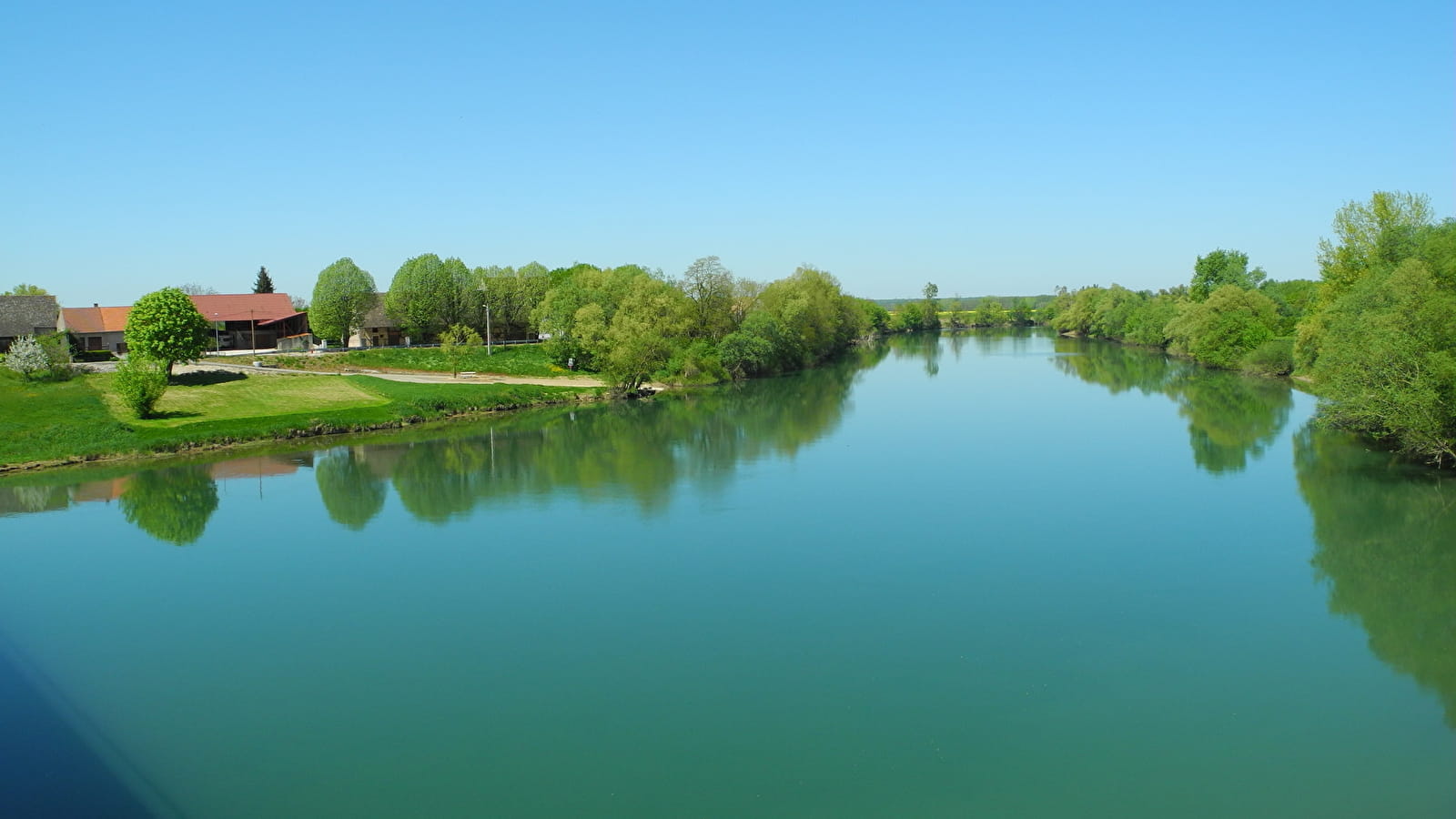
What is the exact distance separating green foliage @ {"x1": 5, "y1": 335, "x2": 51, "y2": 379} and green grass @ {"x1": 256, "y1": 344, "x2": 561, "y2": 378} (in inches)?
387

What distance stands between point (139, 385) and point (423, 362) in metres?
16.9

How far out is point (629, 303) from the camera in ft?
157

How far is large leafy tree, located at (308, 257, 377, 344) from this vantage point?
51156mm

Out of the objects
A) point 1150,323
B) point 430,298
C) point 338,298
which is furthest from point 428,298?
point 1150,323

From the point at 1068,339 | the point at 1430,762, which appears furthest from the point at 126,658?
the point at 1068,339

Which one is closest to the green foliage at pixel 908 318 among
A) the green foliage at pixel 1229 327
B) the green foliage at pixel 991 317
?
the green foliage at pixel 991 317

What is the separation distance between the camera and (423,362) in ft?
153

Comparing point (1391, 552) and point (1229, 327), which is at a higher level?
point (1229, 327)

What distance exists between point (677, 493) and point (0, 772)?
550 inches

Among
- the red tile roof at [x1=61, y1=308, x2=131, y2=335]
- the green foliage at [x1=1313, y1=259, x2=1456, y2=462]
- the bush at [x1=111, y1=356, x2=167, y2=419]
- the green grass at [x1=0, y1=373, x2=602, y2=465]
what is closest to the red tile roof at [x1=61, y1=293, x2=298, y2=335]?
the red tile roof at [x1=61, y1=308, x2=131, y2=335]

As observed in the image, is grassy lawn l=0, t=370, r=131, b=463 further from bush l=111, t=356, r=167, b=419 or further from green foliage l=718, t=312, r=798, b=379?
green foliage l=718, t=312, r=798, b=379

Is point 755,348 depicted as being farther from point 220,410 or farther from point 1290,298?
point 1290,298

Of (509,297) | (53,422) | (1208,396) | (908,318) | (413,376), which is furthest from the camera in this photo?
(908,318)

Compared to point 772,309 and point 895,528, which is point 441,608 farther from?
point 772,309
